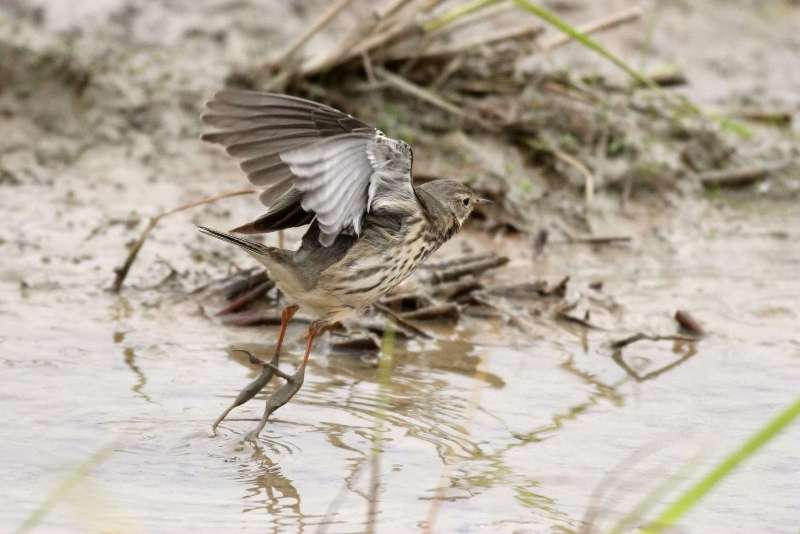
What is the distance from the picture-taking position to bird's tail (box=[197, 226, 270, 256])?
17.1 feet

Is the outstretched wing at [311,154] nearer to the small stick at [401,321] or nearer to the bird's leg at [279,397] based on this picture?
the bird's leg at [279,397]

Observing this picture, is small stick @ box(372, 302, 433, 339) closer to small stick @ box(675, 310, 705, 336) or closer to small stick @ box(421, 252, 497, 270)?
small stick @ box(421, 252, 497, 270)

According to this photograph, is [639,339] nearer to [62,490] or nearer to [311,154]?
[311,154]

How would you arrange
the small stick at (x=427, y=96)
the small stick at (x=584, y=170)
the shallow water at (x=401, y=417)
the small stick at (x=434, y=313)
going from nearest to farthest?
the shallow water at (x=401, y=417)
the small stick at (x=434, y=313)
the small stick at (x=584, y=170)
the small stick at (x=427, y=96)

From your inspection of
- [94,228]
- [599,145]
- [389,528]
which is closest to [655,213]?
[599,145]

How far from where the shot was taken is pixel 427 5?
8680mm

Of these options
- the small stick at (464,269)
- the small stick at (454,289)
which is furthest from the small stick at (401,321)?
the small stick at (464,269)

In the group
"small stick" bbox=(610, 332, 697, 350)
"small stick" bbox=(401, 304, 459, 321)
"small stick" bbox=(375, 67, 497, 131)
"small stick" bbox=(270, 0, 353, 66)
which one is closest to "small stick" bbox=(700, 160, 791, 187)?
"small stick" bbox=(375, 67, 497, 131)

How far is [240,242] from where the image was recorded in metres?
5.28

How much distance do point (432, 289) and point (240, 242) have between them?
7.03 ft

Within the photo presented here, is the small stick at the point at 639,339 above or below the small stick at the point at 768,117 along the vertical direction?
below

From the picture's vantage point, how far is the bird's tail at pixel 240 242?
5.20m

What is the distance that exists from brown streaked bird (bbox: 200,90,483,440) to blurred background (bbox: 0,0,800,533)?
21.3 inches

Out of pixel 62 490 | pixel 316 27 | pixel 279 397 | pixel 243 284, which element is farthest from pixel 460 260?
pixel 62 490
